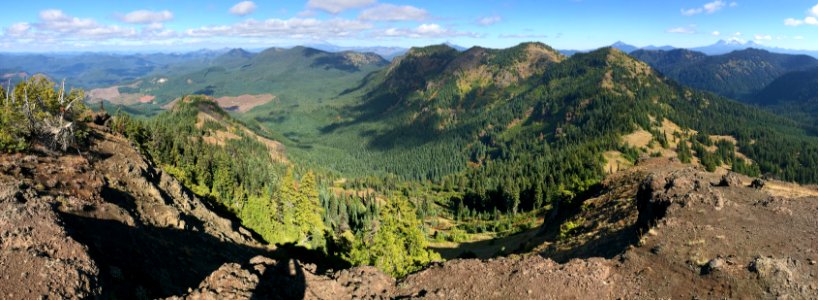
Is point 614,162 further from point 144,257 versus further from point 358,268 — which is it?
point 144,257

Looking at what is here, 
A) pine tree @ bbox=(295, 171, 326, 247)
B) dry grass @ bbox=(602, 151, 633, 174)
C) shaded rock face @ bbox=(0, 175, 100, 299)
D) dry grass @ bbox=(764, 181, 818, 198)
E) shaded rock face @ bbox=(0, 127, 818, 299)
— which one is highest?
shaded rock face @ bbox=(0, 175, 100, 299)

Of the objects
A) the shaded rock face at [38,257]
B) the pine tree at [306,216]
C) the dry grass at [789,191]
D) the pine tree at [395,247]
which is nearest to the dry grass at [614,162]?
the dry grass at [789,191]

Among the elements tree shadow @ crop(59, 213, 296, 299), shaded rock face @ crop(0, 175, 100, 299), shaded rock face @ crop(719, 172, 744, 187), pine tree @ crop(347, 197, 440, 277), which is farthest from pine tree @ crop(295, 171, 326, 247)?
shaded rock face @ crop(719, 172, 744, 187)

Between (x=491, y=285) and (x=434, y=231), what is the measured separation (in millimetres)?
103273

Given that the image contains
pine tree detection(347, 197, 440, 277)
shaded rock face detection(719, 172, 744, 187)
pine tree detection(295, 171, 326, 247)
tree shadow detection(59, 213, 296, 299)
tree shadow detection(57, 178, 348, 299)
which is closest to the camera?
tree shadow detection(57, 178, 348, 299)

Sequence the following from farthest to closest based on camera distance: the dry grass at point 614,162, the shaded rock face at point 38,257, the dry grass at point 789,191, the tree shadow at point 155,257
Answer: the dry grass at point 614,162, the dry grass at point 789,191, the tree shadow at point 155,257, the shaded rock face at point 38,257

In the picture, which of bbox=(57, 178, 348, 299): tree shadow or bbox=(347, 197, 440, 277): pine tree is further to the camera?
bbox=(347, 197, 440, 277): pine tree

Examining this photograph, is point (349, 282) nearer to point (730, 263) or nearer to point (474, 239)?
point (730, 263)

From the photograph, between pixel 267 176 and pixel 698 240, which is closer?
pixel 698 240

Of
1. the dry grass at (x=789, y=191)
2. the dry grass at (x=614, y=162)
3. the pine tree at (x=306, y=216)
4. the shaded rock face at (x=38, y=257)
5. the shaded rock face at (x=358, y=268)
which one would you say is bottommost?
the dry grass at (x=614, y=162)

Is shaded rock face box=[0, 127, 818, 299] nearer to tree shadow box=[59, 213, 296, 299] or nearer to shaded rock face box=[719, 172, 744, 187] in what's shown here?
tree shadow box=[59, 213, 296, 299]

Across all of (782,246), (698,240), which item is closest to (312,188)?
(698,240)

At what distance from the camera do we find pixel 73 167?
43.9m

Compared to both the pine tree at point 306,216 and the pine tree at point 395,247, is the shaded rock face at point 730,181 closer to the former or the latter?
the pine tree at point 395,247
